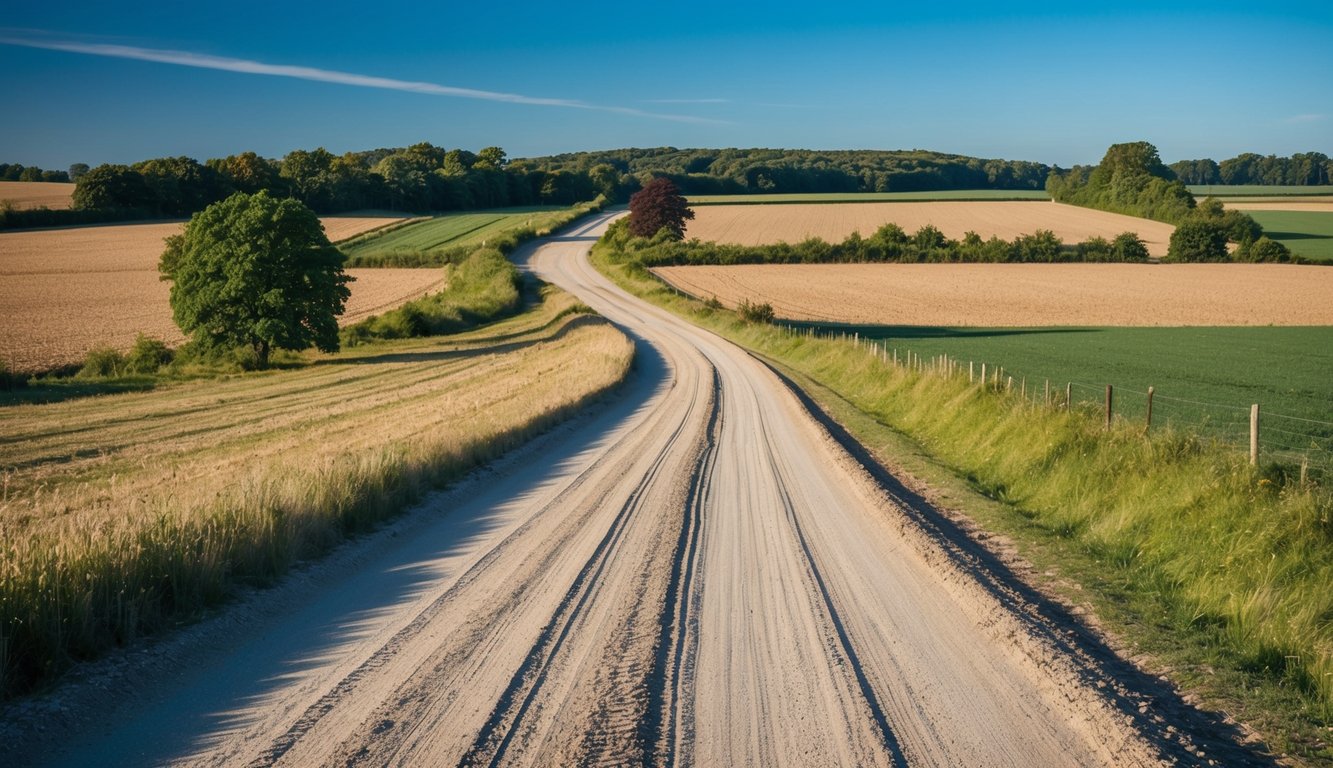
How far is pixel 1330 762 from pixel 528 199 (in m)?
153

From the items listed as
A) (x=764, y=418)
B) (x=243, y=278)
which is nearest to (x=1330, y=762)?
(x=764, y=418)

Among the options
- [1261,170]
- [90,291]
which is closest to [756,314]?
[90,291]

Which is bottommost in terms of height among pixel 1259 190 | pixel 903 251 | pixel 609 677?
pixel 609 677

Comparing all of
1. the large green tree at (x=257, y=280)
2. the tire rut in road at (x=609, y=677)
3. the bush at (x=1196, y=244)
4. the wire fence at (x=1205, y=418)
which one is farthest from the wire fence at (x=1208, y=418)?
the bush at (x=1196, y=244)

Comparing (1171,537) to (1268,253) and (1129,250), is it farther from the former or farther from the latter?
(1268,253)

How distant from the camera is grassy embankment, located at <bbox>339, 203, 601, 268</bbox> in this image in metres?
85.4

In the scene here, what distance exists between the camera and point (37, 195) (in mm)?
99938

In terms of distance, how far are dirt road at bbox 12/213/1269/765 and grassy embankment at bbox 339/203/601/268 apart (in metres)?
67.1

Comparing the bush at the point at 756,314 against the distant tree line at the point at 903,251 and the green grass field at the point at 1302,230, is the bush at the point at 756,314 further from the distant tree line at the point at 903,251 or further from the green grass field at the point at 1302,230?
the green grass field at the point at 1302,230

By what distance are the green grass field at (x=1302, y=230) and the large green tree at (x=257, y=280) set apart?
261 feet

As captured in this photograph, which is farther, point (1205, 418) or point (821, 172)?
point (821, 172)

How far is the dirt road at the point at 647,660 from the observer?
5289 mm

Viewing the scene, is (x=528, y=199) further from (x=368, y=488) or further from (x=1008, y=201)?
(x=368, y=488)

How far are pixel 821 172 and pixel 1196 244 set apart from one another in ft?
323
